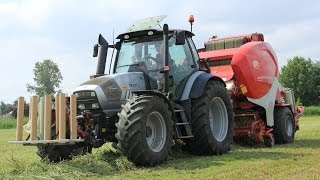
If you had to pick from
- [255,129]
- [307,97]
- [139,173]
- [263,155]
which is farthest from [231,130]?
[307,97]

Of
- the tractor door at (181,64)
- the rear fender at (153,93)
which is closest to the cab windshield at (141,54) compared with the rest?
the tractor door at (181,64)

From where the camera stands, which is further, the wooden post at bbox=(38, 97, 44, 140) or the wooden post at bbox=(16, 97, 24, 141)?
the wooden post at bbox=(16, 97, 24, 141)

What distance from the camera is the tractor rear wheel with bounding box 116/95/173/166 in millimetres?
7949

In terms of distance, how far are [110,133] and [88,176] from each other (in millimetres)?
1592

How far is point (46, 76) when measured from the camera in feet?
348

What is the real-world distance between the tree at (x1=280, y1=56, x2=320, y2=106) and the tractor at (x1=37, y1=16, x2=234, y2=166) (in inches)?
2939

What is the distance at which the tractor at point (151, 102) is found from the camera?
27.0 feet

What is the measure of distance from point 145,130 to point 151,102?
0.50 metres

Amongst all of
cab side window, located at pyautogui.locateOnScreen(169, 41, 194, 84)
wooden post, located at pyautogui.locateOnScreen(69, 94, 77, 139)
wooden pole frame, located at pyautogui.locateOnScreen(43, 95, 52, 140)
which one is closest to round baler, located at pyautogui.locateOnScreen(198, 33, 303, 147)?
cab side window, located at pyautogui.locateOnScreen(169, 41, 194, 84)

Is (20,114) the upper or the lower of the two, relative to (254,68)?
lower

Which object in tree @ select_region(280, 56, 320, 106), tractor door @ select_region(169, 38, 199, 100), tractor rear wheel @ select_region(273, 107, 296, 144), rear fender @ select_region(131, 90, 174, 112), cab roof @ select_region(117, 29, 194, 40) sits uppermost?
tree @ select_region(280, 56, 320, 106)

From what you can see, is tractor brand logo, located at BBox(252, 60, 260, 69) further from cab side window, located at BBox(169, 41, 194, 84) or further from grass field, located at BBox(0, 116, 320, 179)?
grass field, located at BBox(0, 116, 320, 179)

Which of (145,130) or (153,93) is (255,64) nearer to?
(153,93)

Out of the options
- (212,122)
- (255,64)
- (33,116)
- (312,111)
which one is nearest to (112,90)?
(33,116)
